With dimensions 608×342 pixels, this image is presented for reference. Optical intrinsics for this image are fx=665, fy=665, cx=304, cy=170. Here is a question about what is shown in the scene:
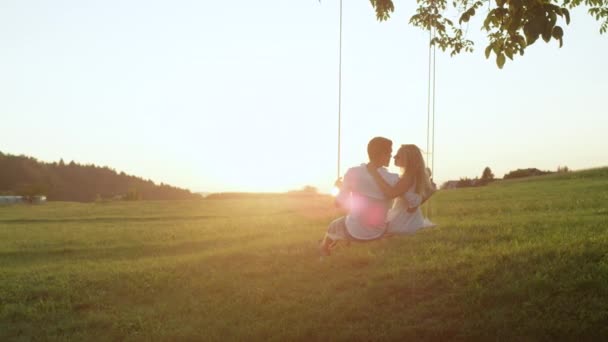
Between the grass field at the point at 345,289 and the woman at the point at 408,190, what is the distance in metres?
1.54

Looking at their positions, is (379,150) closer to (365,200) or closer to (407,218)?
(365,200)

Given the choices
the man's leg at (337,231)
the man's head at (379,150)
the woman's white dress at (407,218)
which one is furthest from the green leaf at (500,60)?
the man's leg at (337,231)

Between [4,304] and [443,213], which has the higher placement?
[443,213]

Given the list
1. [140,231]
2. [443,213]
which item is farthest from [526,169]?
[140,231]

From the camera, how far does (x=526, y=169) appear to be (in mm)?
42031

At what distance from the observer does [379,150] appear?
8.85 m

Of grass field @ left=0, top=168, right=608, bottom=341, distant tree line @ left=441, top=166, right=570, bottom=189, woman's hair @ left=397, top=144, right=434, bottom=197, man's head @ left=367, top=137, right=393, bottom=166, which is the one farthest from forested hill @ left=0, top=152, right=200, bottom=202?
woman's hair @ left=397, top=144, right=434, bottom=197

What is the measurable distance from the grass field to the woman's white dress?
58.6 inches

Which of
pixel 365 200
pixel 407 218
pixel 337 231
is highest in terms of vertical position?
pixel 365 200

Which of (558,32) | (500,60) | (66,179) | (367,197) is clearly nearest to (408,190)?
(367,197)

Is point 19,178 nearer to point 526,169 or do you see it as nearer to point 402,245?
point 526,169

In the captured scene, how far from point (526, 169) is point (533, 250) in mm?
31417

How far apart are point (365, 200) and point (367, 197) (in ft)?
0.16

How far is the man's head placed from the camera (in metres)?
8.80
